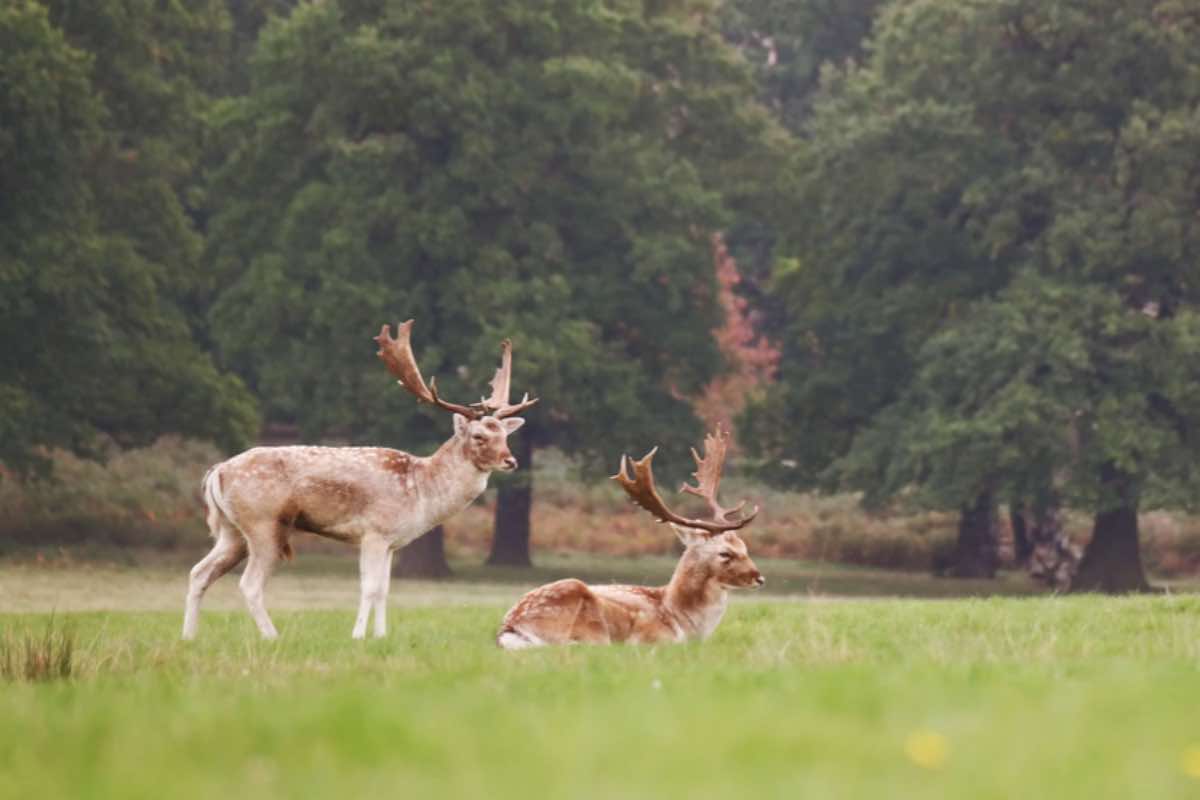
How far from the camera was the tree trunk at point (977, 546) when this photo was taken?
36281 mm

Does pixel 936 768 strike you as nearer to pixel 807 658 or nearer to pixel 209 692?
pixel 209 692

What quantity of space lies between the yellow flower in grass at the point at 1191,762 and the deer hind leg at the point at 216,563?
335 inches

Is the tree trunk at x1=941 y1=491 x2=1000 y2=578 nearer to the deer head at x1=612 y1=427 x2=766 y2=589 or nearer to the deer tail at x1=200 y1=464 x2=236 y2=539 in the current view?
the deer head at x1=612 y1=427 x2=766 y2=589

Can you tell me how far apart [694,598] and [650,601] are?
0.26m

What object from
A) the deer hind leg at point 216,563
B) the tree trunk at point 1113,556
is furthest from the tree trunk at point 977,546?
the deer hind leg at point 216,563

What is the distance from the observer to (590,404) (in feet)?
106

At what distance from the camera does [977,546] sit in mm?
36281

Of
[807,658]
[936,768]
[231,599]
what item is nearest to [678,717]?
[936,768]

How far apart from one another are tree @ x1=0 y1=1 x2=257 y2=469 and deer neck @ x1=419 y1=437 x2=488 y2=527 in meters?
15.0

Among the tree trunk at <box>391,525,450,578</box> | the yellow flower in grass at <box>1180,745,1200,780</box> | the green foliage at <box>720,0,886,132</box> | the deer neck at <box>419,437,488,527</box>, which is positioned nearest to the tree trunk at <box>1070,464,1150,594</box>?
the tree trunk at <box>391,525,450,578</box>

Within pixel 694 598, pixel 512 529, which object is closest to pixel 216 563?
pixel 694 598

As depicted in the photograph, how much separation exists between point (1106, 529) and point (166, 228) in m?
14.6

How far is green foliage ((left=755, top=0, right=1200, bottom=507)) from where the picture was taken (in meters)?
30.0

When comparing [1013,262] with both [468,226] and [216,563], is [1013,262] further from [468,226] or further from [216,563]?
[216,563]
